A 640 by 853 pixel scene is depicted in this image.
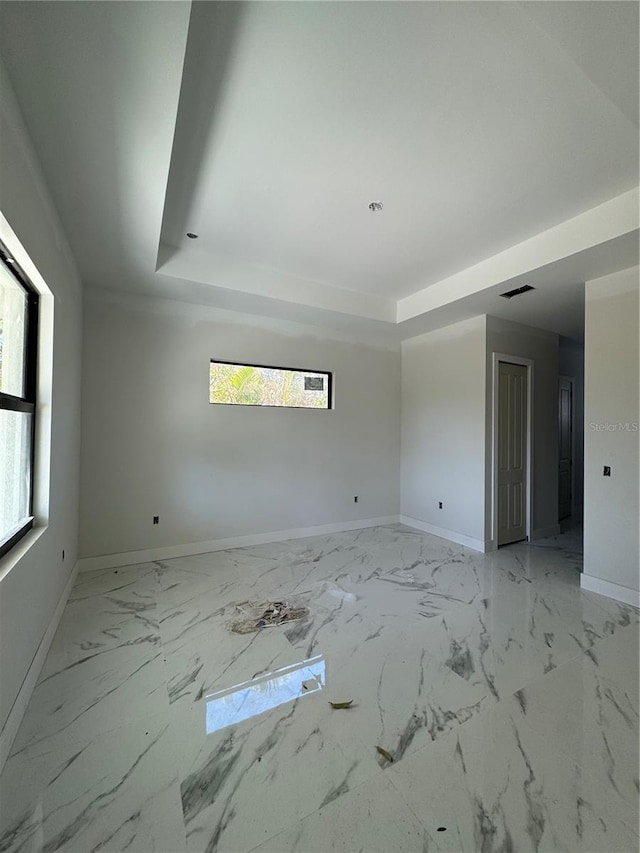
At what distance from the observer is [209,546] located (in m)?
3.91

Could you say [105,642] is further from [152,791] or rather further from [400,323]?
[400,323]

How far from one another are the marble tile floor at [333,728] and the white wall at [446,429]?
5.00ft

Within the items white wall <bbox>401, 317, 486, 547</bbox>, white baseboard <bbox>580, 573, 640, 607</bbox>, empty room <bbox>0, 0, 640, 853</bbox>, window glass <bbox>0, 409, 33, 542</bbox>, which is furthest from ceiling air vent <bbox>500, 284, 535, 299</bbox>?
window glass <bbox>0, 409, 33, 542</bbox>

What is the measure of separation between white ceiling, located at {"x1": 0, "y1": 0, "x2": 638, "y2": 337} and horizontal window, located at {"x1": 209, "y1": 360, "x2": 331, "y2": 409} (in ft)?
3.95

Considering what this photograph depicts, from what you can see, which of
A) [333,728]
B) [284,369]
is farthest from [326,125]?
[333,728]

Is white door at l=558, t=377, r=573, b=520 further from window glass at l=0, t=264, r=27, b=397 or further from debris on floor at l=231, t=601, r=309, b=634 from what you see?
window glass at l=0, t=264, r=27, b=397

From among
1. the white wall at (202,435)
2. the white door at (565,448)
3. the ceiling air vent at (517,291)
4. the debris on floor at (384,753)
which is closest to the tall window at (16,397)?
the white wall at (202,435)

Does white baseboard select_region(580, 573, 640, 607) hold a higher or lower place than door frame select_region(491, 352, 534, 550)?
lower

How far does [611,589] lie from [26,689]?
4066mm

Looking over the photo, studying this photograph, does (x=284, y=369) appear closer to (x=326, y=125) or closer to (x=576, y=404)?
(x=326, y=125)

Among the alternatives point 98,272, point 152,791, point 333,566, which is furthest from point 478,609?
point 98,272

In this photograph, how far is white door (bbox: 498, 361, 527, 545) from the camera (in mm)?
4258

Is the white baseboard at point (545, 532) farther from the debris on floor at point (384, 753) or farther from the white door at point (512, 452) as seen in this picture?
the debris on floor at point (384, 753)

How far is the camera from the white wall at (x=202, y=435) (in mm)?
3486
